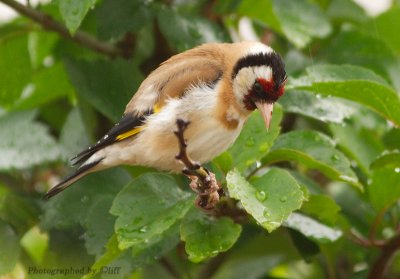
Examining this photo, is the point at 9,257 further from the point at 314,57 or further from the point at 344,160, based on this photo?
the point at 314,57

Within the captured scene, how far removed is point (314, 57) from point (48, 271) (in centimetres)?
90

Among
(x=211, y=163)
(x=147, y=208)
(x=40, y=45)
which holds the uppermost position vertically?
(x=40, y=45)

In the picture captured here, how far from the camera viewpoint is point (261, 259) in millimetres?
2119

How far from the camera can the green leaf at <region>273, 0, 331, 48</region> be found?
6.50 ft

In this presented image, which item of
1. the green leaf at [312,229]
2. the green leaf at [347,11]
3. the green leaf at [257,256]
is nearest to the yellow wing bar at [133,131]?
the green leaf at [312,229]

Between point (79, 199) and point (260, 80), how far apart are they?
0.44m

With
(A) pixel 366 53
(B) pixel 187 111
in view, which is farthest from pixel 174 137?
(A) pixel 366 53

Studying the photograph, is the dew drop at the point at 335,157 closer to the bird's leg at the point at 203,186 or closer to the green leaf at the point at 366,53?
the bird's leg at the point at 203,186

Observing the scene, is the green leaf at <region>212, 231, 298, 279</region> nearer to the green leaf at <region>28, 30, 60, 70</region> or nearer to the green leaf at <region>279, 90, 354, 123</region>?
the green leaf at <region>279, 90, 354, 123</region>

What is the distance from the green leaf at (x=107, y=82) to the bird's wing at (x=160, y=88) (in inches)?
3.1

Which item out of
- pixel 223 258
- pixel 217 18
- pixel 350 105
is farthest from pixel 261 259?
pixel 217 18

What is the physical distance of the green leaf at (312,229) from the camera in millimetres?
1737

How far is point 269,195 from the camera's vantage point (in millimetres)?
1514

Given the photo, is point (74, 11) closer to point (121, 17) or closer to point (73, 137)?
point (121, 17)
